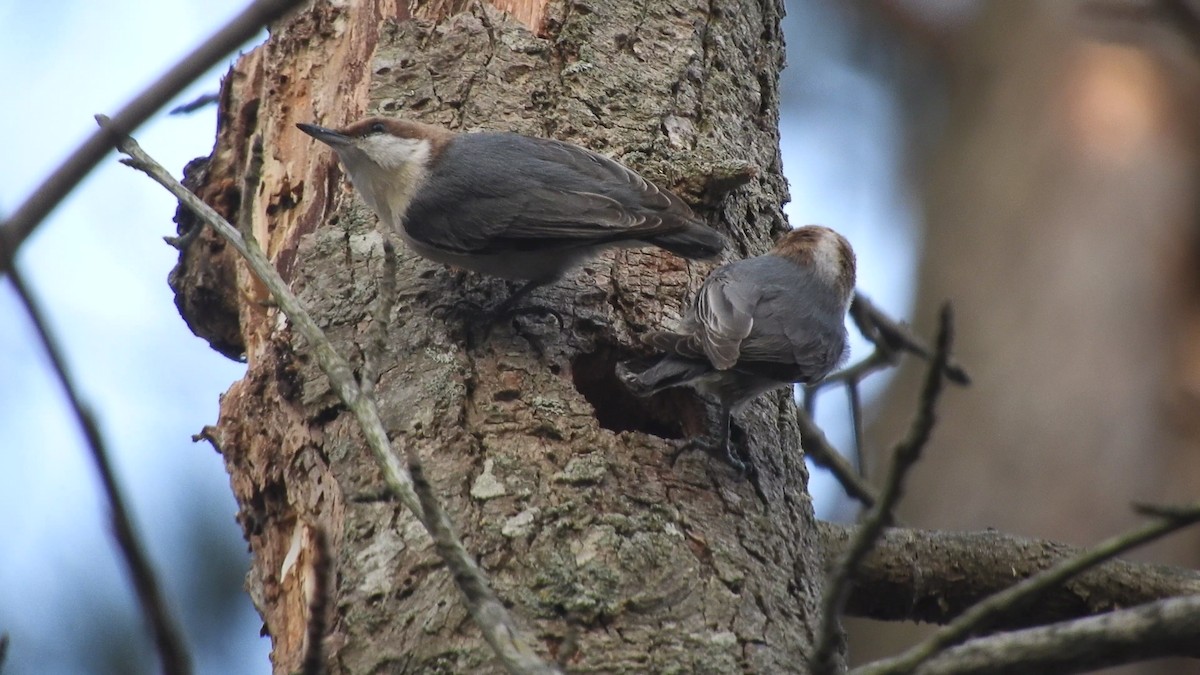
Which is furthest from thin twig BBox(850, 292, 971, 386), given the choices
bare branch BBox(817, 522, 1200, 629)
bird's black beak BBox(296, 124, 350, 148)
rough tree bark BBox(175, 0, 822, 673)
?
bird's black beak BBox(296, 124, 350, 148)

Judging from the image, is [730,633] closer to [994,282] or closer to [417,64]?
[417,64]

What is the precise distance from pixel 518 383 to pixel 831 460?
1202mm

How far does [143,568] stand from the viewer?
1.00 m

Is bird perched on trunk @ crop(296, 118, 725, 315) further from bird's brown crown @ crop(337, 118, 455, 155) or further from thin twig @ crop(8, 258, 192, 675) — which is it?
thin twig @ crop(8, 258, 192, 675)

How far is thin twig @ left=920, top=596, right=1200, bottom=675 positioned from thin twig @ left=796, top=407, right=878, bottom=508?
202 cm

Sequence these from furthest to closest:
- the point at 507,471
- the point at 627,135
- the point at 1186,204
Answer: the point at 1186,204 < the point at 627,135 < the point at 507,471

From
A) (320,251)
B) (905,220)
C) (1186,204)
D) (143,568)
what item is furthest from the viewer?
(905,220)

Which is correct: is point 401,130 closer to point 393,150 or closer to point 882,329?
point 393,150

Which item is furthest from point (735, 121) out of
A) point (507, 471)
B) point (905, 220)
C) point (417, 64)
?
point (905, 220)

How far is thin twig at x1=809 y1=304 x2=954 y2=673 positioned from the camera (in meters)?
1.39

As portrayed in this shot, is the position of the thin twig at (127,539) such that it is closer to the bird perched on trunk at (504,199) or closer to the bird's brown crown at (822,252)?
the bird perched on trunk at (504,199)

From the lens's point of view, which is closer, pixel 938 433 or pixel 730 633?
pixel 730 633

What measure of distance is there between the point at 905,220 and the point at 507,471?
5.98 metres

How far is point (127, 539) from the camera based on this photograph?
0.99 meters
